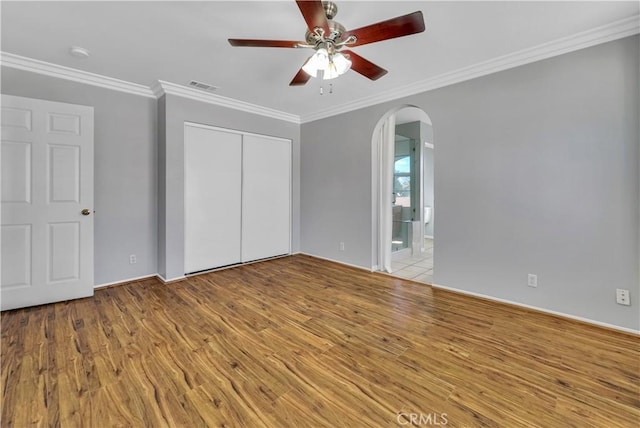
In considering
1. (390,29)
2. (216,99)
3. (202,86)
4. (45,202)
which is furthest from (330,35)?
(45,202)

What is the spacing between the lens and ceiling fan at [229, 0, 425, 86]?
161 cm

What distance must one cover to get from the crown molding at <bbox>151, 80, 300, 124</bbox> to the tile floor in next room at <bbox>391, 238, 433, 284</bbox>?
302 centimetres

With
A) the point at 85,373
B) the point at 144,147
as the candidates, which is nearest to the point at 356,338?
the point at 85,373

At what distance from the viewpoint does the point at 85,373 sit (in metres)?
1.78

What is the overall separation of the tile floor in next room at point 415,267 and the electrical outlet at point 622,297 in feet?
5.41

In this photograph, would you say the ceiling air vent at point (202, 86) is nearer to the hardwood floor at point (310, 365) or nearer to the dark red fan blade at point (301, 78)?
the dark red fan blade at point (301, 78)

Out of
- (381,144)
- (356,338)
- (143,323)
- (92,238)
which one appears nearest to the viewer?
(356,338)

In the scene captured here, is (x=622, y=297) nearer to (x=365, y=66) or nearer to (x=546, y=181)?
(x=546, y=181)

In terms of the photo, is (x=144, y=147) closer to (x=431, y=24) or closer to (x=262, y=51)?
(x=262, y=51)

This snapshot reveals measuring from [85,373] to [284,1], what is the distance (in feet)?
9.06

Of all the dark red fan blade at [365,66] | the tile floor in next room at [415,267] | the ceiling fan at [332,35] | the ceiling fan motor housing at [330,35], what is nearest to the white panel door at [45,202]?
the ceiling fan at [332,35]

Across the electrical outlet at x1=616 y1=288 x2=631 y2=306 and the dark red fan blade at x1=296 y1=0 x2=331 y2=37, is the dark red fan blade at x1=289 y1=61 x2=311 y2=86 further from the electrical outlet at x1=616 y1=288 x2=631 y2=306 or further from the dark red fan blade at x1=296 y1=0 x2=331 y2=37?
the electrical outlet at x1=616 y1=288 x2=631 y2=306

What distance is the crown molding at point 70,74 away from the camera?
9.03 ft

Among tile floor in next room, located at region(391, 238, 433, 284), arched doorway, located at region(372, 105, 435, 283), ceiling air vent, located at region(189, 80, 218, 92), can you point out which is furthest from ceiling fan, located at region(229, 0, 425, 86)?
tile floor in next room, located at region(391, 238, 433, 284)
